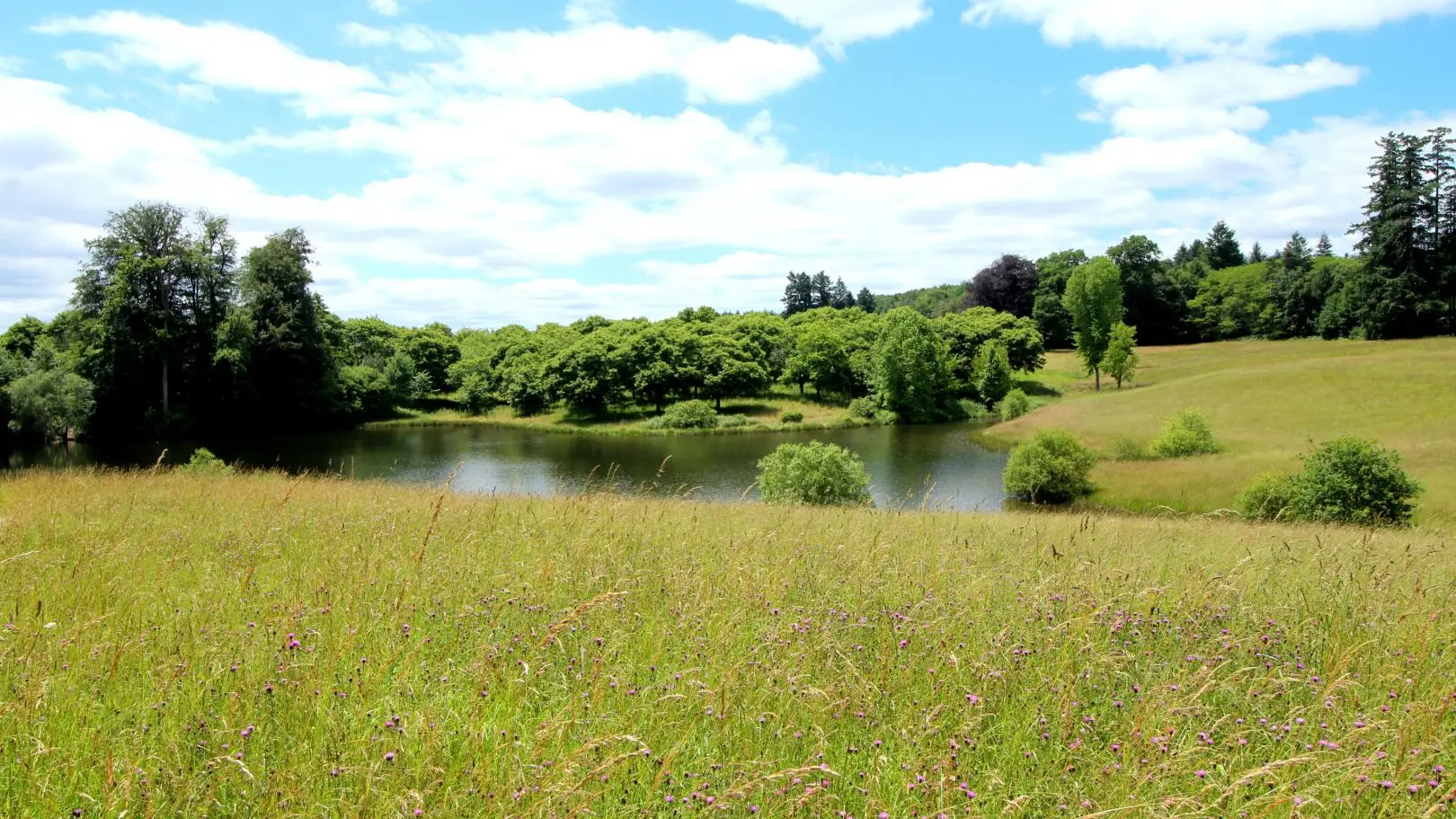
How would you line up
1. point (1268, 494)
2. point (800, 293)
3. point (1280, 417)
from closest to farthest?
point (1268, 494), point (1280, 417), point (800, 293)

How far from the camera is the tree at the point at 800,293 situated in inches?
6088

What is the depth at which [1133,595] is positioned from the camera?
4961 millimetres

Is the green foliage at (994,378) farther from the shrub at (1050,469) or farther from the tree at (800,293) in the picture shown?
the tree at (800,293)

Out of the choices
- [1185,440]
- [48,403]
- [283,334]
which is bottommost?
[1185,440]

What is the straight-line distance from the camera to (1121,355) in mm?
71562

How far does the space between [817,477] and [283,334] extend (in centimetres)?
5670

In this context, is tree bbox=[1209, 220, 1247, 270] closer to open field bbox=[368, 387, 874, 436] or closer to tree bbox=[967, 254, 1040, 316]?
tree bbox=[967, 254, 1040, 316]

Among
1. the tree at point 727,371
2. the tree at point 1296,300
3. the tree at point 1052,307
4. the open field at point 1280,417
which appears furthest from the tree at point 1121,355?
the tree at point 727,371

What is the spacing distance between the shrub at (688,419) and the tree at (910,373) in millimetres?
16730

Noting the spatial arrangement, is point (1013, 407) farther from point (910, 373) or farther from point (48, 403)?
point (48, 403)

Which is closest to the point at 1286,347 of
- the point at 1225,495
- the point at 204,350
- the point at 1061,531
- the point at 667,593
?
the point at 1225,495

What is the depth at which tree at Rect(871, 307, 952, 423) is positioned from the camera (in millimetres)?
70812

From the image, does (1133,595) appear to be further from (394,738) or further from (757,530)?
(394,738)

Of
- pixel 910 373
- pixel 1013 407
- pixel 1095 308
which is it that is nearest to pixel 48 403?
pixel 910 373
